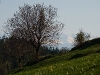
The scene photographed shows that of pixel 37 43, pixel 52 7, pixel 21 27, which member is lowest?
pixel 37 43

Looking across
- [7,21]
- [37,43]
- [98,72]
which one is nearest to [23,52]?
[7,21]

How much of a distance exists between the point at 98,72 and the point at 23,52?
260 feet

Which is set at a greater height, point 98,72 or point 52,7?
point 52,7

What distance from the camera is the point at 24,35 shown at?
70.1 m

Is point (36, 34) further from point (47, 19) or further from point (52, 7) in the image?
point (52, 7)

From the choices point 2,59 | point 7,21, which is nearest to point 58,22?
point 7,21

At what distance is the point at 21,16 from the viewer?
2820 inches

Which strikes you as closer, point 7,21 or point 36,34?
point 36,34

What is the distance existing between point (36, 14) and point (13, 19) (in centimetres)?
756

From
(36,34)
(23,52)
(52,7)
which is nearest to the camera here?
(36,34)

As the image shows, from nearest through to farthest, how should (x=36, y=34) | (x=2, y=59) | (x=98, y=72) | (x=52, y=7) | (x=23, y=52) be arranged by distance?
(x=98, y=72) → (x=36, y=34) → (x=52, y=7) → (x=23, y=52) → (x=2, y=59)

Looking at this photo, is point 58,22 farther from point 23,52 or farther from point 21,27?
point 23,52

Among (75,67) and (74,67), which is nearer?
(75,67)

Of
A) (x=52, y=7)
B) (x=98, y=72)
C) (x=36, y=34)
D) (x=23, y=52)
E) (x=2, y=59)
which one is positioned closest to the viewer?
→ (x=98, y=72)
